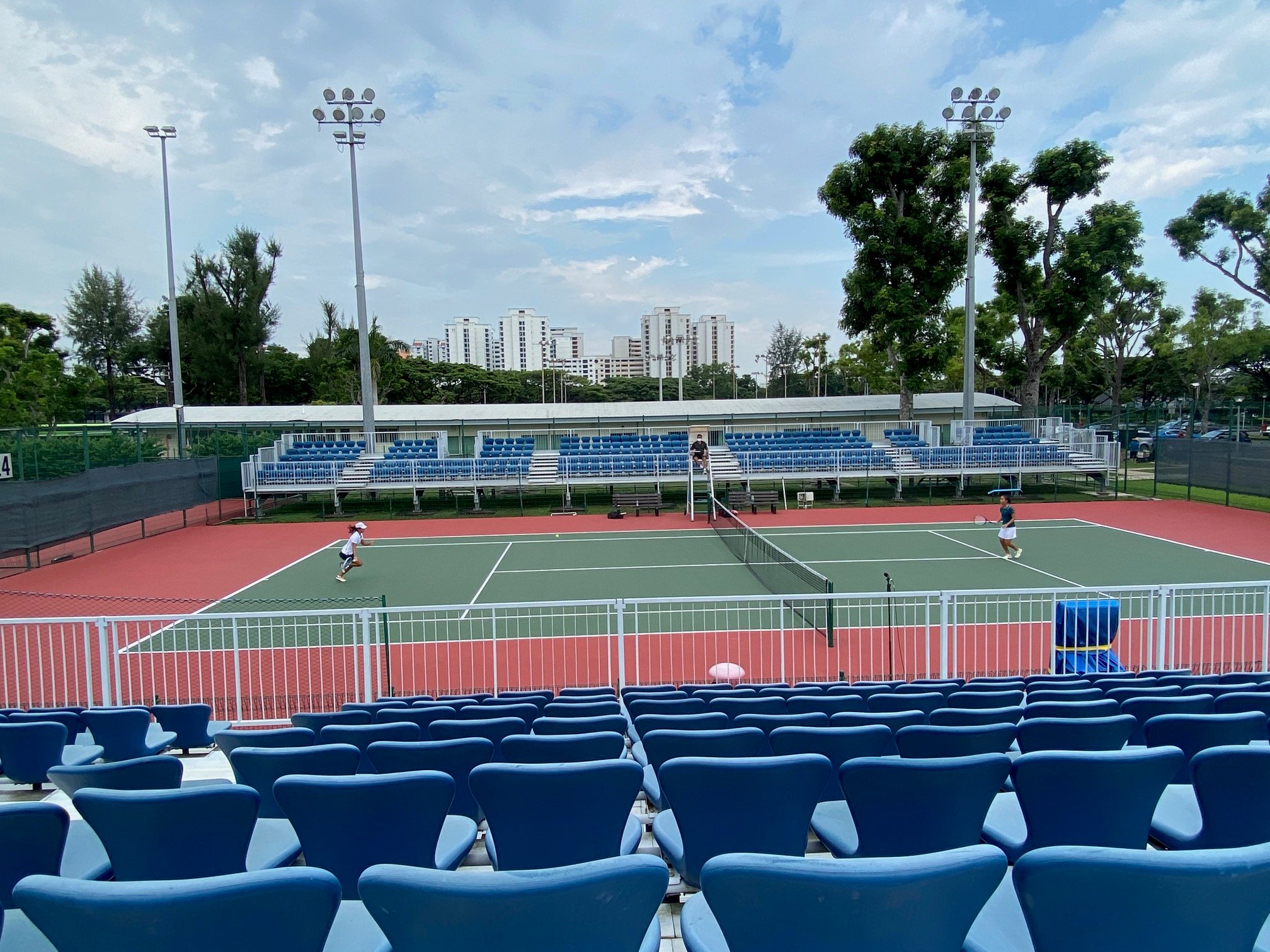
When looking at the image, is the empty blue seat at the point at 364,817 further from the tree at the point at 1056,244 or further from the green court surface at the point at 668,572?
the tree at the point at 1056,244

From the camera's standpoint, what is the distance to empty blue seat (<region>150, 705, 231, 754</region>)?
6492 mm

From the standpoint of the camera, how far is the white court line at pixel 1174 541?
60.0ft

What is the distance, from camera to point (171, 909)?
61.3 inches

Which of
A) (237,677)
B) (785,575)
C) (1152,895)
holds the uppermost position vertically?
(1152,895)

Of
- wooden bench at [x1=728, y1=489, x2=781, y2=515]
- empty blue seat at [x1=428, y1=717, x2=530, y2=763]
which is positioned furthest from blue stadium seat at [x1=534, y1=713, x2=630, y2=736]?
wooden bench at [x1=728, y1=489, x2=781, y2=515]

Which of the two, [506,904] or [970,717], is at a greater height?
[506,904]

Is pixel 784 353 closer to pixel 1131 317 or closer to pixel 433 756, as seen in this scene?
pixel 1131 317

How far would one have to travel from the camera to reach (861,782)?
9.21ft

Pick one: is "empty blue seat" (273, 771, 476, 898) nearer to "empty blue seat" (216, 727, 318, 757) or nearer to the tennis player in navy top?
"empty blue seat" (216, 727, 318, 757)

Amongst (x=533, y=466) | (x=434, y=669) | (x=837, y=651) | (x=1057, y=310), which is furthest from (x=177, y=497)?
(x=1057, y=310)

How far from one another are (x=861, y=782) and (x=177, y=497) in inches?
1139

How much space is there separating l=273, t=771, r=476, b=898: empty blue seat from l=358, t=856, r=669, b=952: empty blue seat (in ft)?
3.38

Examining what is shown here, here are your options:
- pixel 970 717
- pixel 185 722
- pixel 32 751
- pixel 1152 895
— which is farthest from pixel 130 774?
pixel 970 717

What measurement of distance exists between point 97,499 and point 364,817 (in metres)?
24.4
